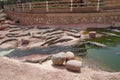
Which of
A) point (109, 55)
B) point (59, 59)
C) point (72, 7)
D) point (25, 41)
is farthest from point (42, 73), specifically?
point (72, 7)

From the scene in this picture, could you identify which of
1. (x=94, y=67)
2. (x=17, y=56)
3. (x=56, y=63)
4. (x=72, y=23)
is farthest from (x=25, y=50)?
(x=72, y=23)

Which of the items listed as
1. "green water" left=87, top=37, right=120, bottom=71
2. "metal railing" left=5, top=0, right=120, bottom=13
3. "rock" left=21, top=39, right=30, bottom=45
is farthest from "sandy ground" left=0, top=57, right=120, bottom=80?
"metal railing" left=5, top=0, right=120, bottom=13

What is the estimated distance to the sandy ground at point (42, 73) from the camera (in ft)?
Result: 19.4

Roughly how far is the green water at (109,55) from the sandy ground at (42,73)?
1.13m

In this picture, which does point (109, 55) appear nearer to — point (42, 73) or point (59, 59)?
point (59, 59)

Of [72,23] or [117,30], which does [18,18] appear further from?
[117,30]

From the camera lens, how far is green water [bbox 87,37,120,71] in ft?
25.0

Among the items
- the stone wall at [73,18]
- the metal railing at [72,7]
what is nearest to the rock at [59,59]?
the stone wall at [73,18]

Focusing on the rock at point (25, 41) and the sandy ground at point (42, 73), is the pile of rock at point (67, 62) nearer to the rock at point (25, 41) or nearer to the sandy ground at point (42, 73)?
the sandy ground at point (42, 73)

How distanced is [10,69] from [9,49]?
14.9 feet

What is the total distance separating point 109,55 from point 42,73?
348cm

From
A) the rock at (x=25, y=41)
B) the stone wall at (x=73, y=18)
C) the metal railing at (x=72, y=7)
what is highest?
the metal railing at (x=72, y=7)

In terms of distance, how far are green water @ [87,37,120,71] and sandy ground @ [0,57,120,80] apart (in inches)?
44.6

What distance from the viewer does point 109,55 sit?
855 centimetres
